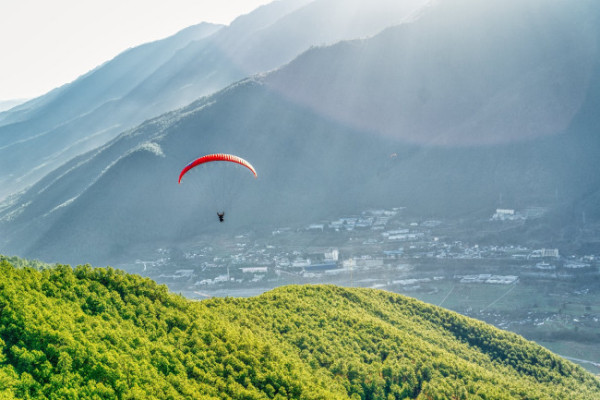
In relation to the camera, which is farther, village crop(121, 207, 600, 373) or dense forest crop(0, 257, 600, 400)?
village crop(121, 207, 600, 373)

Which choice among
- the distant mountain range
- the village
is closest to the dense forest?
the village

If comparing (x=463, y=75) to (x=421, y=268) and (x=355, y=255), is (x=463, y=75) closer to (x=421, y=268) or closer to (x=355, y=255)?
(x=355, y=255)

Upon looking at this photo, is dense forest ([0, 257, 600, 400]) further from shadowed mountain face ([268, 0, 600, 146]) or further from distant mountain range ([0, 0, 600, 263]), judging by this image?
shadowed mountain face ([268, 0, 600, 146])

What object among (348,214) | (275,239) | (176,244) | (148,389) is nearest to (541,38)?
(348,214)

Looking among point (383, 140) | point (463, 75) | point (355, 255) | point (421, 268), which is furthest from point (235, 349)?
point (463, 75)

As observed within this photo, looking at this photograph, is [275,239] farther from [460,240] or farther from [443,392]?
[443,392]
